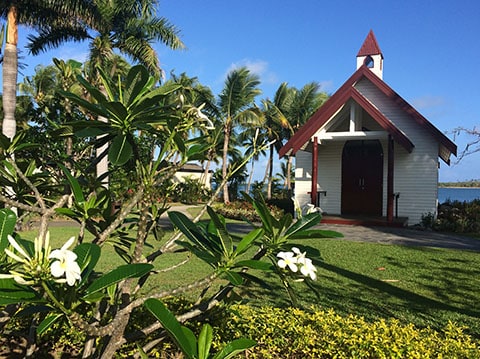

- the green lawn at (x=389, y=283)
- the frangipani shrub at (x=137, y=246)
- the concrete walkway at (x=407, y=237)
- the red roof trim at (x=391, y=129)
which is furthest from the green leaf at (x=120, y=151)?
the red roof trim at (x=391, y=129)

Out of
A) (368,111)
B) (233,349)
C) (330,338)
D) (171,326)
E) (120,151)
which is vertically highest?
(368,111)

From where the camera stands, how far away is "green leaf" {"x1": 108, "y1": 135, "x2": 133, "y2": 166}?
1539 millimetres

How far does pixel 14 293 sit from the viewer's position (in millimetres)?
1167

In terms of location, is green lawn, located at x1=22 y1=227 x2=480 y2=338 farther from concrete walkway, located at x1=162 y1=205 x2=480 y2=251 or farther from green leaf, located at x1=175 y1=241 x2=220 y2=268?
green leaf, located at x1=175 y1=241 x2=220 y2=268

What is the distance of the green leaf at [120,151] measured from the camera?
1.54 meters

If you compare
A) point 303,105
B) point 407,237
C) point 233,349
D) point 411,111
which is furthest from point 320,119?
point 303,105

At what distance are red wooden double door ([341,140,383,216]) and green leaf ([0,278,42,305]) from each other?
15275 mm

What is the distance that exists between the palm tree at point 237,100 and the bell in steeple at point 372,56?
10.6m

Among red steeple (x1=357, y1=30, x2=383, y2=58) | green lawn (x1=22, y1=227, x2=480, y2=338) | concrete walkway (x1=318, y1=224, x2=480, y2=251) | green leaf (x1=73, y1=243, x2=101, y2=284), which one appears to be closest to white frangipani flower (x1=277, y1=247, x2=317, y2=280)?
green leaf (x1=73, y1=243, x2=101, y2=284)

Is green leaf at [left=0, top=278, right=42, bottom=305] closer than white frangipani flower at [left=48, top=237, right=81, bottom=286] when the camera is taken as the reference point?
No

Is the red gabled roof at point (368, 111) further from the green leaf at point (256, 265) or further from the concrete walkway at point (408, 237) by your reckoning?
the green leaf at point (256, 265)

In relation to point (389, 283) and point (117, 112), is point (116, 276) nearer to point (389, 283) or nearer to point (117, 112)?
point (117, 112)

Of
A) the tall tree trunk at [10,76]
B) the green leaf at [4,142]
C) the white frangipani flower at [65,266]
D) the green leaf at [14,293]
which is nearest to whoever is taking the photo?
the white frangipani flower at [65,266]

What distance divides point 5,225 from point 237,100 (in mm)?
24891
